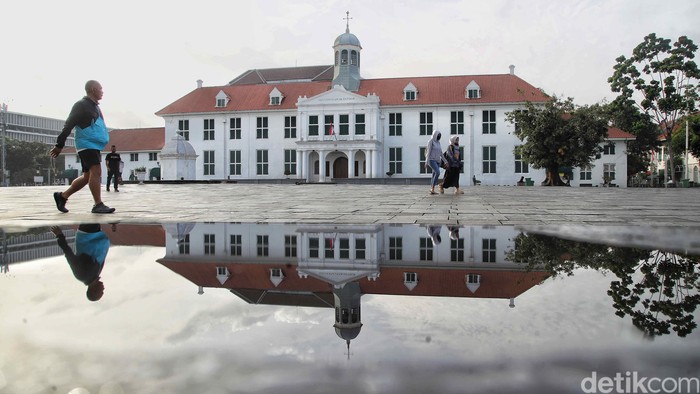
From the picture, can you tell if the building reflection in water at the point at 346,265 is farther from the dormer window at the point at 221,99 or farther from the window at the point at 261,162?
the dormer window at the point at 221,99

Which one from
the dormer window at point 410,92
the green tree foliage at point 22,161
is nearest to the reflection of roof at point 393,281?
the dormer window at point 410,92

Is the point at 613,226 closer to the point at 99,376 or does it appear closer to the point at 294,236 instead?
the point at 294,236

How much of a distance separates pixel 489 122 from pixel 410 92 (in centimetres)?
788

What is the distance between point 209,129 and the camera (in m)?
54.3

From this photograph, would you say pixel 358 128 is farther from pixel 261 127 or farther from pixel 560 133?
pixel 560 133

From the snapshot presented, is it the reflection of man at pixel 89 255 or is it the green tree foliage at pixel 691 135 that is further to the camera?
the green tree foliage at pixel 691 135

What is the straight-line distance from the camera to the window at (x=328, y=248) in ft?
11.6

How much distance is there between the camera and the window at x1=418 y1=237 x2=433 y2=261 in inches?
138

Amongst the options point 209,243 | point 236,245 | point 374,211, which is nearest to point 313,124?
point 374,211

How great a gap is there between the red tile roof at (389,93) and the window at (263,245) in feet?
151

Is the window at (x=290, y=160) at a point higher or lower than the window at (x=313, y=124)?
lower

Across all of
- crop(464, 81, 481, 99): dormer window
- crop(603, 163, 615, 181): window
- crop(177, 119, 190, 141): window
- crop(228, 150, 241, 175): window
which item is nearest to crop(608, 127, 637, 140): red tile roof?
crop(603, 163, 615, 181): window

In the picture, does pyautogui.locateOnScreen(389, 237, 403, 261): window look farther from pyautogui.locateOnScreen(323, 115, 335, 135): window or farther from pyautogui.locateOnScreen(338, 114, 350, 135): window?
pyautogui.locateOnScreen(323, 115, 335, 135): window

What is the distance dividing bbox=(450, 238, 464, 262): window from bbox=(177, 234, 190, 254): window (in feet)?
6.21
